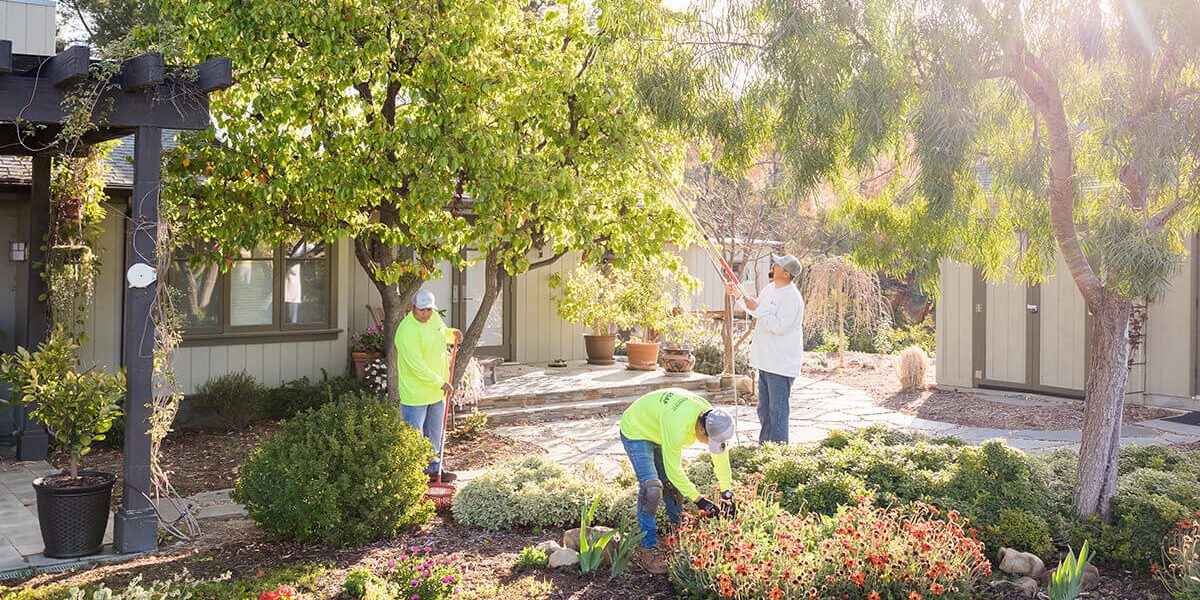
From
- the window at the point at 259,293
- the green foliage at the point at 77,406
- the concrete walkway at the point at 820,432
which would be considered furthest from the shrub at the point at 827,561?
the window at the point at 259,293

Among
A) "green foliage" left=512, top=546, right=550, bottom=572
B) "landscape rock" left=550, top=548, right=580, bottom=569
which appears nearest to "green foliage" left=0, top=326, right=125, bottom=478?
"green foliage" left=512, top=546, right=550, bottom=572

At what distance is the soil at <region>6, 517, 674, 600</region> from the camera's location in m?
5.05

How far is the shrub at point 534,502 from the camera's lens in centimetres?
617

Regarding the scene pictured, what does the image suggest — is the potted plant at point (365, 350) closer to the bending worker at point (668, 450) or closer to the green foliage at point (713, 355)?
the green foliage at point (713, 355)

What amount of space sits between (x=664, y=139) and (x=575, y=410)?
3844 mm

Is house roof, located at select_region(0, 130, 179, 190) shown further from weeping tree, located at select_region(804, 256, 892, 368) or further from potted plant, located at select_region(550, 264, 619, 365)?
weeping tree, located at select_region(804, 256, 892, 368)

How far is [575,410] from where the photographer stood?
11.0m

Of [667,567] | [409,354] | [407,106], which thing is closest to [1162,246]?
[667,567]

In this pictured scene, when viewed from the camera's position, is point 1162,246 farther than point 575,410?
No

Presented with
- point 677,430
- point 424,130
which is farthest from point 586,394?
point 677,430

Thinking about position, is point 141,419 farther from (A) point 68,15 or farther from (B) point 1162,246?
(A) point 68,15

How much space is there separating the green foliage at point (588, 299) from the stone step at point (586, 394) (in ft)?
4.51

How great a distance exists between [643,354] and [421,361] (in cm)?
668

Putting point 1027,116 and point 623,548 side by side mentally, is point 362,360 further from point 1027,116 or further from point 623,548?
point 1027,116
